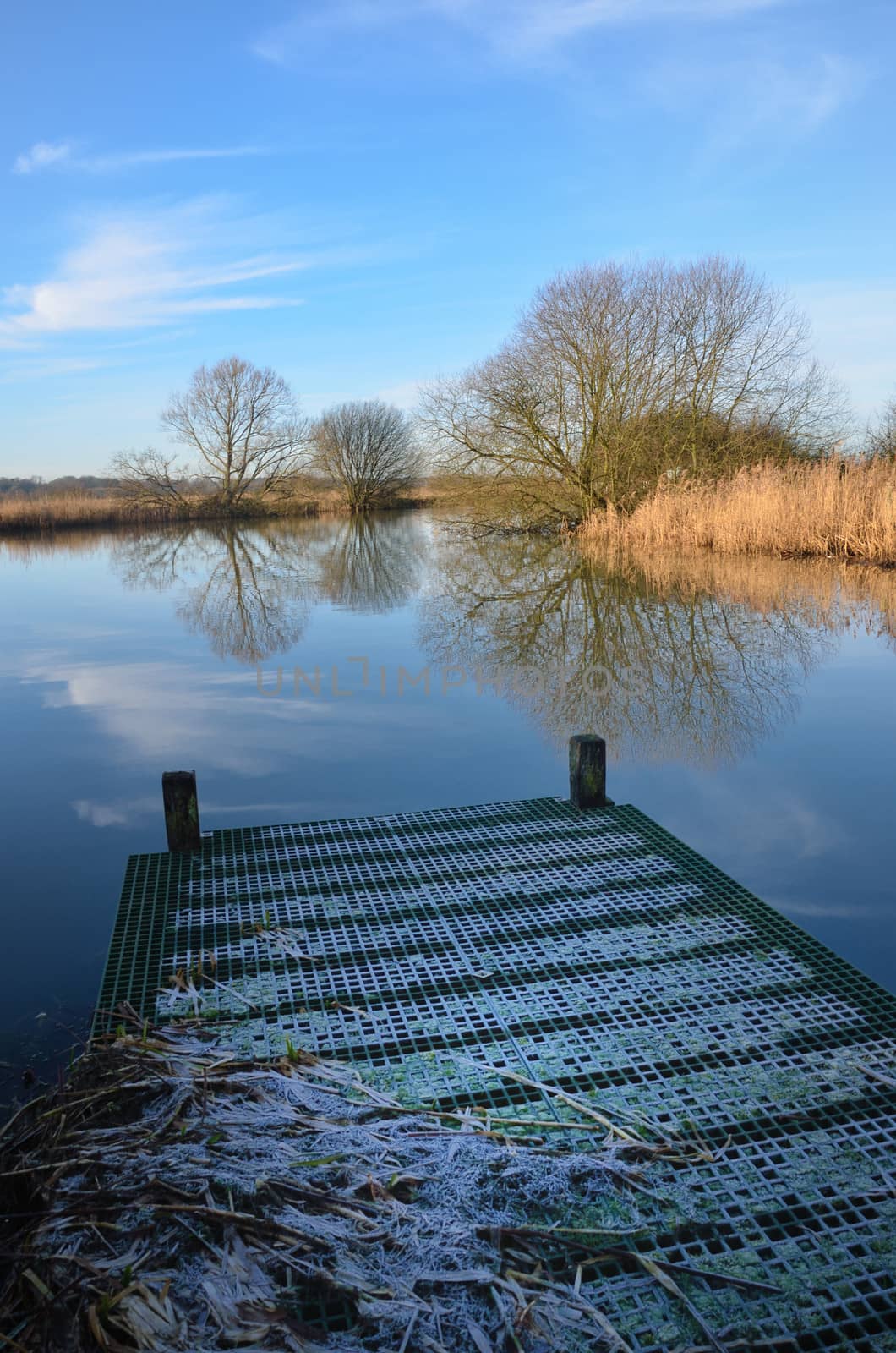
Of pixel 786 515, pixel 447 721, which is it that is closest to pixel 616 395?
pixel 786 515

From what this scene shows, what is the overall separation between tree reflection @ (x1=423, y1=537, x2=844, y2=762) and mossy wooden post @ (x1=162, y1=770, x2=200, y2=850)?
8.45ft

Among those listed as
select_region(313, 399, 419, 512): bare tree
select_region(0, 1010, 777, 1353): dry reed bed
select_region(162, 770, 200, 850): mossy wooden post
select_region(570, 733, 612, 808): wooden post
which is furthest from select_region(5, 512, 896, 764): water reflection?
select_region(313, 399, 419, 512): bare tree

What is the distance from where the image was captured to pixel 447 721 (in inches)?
243

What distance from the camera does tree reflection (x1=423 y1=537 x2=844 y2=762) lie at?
5.86 metres

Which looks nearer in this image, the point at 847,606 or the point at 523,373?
the point at 847,606

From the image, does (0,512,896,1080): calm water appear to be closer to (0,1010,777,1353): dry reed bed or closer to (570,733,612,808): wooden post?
(570,733,612,808): wooden post

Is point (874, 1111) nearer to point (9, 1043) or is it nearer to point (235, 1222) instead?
point (235, 1222)

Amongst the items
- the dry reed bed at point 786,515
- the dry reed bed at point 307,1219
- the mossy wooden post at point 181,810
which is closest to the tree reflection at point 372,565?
the dry reed bed at point 786,515

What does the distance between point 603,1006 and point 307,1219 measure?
1054 mm

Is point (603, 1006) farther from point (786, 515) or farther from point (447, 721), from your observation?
point (786, 515)

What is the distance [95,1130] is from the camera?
76.5 inches

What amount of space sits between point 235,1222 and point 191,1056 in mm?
595

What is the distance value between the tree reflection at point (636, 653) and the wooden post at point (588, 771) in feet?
3.97

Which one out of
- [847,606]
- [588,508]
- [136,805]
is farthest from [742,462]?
[136,805]
